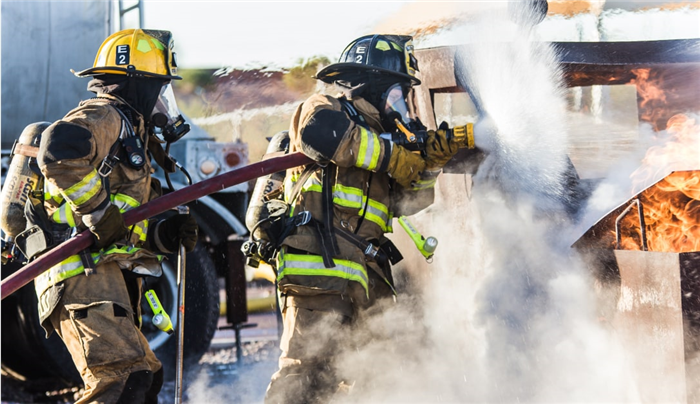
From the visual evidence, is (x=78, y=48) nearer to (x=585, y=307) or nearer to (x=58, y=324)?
(x=58, y=324)

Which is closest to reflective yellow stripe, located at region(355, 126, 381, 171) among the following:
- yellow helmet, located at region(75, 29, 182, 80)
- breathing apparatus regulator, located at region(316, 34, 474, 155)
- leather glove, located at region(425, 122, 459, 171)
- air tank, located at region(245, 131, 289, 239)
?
breathing apparatus regulator, located at region(316, 34, 474, 155)

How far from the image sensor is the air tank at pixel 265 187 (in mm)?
3994

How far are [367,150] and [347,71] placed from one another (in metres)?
0.52

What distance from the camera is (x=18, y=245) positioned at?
359 cm

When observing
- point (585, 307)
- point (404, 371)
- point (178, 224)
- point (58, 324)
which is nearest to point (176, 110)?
point (178, 224)

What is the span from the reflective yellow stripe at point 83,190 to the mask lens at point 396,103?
1376 mm

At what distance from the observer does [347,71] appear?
148 inches

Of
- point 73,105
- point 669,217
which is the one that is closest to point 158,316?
point 669,217

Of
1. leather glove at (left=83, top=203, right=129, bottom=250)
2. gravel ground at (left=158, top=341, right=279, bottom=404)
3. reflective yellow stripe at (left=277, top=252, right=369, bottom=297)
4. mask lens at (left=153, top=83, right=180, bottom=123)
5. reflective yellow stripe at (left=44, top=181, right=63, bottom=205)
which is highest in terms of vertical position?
mask lens at (left=153, top=83, right=180, bottom=123)

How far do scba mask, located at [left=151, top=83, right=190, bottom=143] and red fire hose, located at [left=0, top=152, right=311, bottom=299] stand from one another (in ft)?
1.42

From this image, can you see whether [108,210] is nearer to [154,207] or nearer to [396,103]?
[154,207]

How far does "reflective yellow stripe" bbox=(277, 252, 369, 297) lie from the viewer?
3.52 meters

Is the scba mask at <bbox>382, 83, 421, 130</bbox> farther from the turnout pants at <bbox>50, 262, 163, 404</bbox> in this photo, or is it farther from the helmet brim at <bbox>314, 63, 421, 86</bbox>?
the turnout pants at <bbox>50, 262, 163, 404</bbox>

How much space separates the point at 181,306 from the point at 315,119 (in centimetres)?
140
